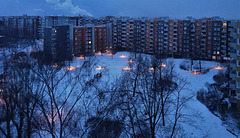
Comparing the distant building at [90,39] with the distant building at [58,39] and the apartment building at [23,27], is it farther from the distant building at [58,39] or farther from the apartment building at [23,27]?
the apartment building at [23,27]

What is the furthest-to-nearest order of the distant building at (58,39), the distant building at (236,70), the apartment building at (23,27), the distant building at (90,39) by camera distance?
the apartment building at (23,27), the distant building at (90,39), the distant building at (58,39), the distant building at (236,70)

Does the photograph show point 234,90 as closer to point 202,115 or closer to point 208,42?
point 202,115

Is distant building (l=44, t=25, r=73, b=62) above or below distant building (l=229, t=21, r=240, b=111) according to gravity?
above

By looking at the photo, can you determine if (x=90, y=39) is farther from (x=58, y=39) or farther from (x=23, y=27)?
(x=23, y=27)

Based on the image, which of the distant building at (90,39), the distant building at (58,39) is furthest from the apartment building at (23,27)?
the distant building at (58,39)

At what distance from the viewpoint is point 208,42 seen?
840 inches

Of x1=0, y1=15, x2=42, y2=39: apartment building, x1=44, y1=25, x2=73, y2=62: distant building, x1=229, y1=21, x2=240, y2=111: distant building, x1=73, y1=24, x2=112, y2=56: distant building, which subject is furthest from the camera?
x1=0, y1=15, x2=42, y2=39: apartment building

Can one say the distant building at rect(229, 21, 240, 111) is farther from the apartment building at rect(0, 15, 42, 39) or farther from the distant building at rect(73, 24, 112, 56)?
the apartment building at rect(0, 15, 42, 39)

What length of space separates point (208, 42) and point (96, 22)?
17456 mm

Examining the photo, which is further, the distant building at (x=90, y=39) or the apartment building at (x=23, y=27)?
the apartment building at (x=23, y=27)

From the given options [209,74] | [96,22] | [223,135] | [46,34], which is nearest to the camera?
[223,135]

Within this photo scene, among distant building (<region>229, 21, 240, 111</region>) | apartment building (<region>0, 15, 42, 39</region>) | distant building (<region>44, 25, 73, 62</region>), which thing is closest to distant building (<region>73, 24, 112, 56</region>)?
distant building (<region>44, 25, 73, 62</region>)

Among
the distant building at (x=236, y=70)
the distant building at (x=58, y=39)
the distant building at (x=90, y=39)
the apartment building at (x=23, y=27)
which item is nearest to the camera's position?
the distant building at (x=236, y=70)

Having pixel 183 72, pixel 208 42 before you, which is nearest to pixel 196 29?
pixel 208 42
